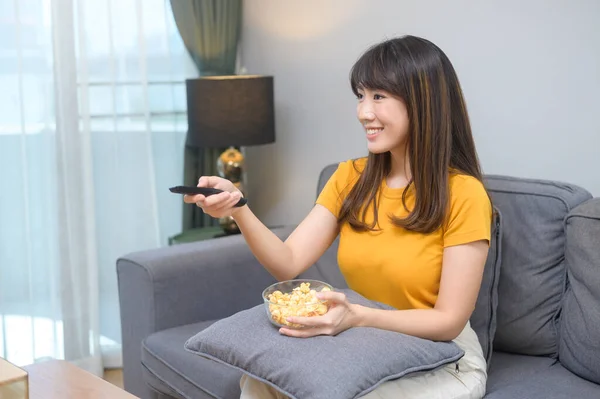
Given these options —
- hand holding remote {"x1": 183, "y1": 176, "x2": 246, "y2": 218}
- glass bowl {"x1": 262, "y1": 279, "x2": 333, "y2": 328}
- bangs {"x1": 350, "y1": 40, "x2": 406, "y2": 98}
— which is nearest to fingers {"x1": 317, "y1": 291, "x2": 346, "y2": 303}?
glass bowl {"x1": 262, "y1": 279, "x2": 333, "y2": 328}

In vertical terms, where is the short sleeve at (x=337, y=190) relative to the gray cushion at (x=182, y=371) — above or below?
above

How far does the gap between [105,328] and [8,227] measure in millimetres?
599

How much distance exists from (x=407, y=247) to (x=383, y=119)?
0.99ft

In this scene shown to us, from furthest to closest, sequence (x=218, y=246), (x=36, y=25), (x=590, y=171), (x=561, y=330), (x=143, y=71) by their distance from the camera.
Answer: (x=143, y=71) < (x=36, y=25) < (x=218, y=246) < (x=590, y=171) < (x=561, y=330)

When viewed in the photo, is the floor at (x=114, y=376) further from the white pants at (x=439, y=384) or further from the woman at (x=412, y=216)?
the white pants at (x=439, y=384)

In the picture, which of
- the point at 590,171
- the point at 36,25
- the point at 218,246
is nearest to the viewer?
the point at 590,171

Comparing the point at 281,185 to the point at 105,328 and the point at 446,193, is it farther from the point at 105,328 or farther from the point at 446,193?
the point at 446,193

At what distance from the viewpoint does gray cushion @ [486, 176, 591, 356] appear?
2.09 meters

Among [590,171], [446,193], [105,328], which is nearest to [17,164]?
[105,328]

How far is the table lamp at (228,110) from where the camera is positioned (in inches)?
121

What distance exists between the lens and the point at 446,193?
1.88 m

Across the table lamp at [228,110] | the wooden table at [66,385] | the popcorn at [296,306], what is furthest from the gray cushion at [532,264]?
the table lamp at [228,110]

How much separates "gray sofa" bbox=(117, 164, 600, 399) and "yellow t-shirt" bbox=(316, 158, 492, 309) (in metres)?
0.24

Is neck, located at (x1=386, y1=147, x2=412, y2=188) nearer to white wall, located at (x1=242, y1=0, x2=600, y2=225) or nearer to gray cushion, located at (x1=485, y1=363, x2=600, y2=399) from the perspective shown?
gray cushion, located at (x1=485, y1=363, x2=600, y2=399)
